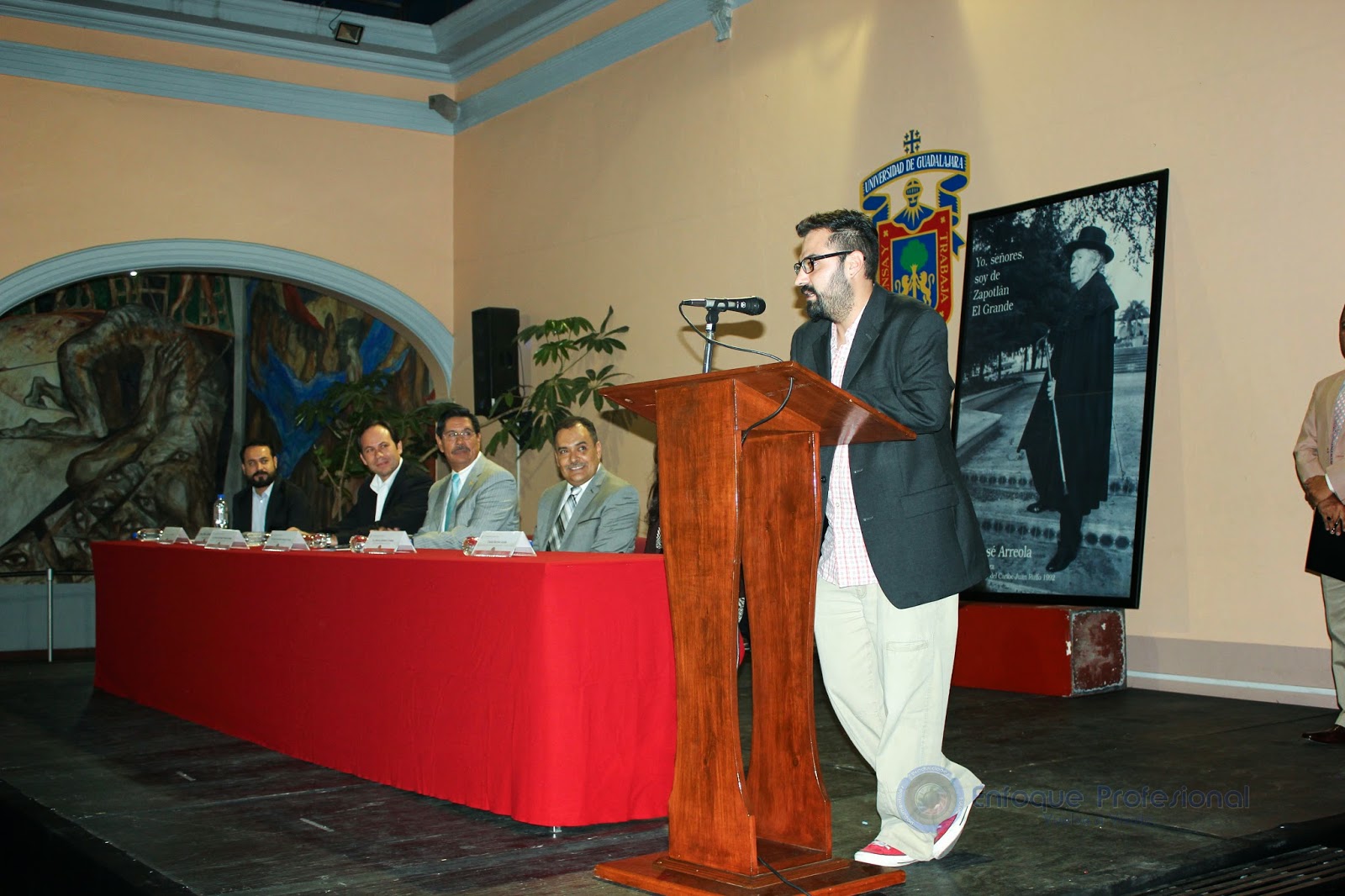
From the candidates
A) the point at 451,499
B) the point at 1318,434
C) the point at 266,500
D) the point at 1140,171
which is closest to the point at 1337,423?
the point at 1318,434

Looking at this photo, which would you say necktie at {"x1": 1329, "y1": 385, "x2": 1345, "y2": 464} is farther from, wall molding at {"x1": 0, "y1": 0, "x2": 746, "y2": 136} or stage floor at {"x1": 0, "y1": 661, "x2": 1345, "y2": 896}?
wall molding at {"x1": 0, "y1": 0, "x2": 746, "y2": 136}

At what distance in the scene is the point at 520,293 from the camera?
31.8 ft

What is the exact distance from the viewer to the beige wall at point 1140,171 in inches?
205

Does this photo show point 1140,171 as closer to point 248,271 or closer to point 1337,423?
point 1337,423

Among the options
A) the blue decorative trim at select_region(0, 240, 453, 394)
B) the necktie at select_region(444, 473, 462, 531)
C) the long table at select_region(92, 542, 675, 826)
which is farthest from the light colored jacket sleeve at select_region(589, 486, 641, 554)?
the blue decorative trim at select_region(0, 240, 453, 394)

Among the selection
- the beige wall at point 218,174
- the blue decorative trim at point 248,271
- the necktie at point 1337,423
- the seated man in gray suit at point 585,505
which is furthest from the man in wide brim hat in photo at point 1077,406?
the beige wall at point 218,174

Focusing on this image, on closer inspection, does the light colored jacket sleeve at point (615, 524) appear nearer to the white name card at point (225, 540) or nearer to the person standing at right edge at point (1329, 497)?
the white name card at point (225, 540)

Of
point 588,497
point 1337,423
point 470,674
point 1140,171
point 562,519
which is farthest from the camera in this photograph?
point 1140,171

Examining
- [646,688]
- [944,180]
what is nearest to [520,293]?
[944,180]

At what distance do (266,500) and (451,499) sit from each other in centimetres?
227

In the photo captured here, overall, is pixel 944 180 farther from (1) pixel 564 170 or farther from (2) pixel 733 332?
(1) pixel 564 170

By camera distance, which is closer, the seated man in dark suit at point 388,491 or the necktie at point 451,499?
the necktie at point 451,499

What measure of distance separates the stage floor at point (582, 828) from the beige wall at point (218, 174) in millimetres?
5039

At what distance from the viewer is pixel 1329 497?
14.8 ft
